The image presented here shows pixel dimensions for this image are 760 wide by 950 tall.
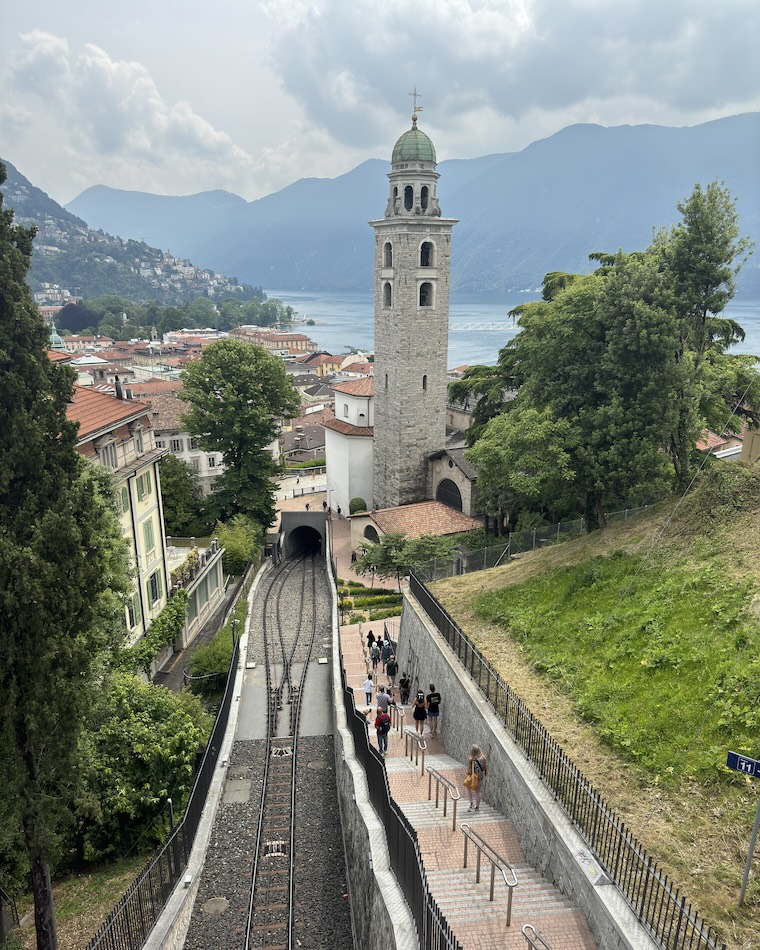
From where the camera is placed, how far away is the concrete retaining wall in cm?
742

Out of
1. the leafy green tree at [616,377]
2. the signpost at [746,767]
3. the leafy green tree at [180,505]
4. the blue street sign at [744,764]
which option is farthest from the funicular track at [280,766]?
the leafy green tree at [616,377]

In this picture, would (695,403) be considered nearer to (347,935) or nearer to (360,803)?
(360,803)

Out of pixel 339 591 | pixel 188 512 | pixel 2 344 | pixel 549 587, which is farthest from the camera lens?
pixel 188 512

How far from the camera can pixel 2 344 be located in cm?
917

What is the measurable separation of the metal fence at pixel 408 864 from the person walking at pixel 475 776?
52.1 inches

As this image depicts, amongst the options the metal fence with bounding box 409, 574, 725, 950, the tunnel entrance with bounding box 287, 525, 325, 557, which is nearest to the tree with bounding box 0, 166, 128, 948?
the metal fence with bounding box 409, 574, 725, 950

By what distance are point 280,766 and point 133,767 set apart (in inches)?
191

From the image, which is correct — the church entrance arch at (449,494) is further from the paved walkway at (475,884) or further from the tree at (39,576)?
the tree at (39,576)

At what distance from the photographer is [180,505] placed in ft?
111

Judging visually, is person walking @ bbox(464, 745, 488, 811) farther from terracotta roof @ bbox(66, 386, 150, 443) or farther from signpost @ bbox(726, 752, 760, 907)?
terracotta roof @ bbox(66, 386, 150, 443)

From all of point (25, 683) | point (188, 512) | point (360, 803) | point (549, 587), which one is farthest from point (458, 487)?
point (25, 683)

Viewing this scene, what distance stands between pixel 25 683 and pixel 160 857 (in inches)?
169

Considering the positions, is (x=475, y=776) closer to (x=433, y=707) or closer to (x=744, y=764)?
(x=433, y=707)

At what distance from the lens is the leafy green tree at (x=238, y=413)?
3691 centimetres
